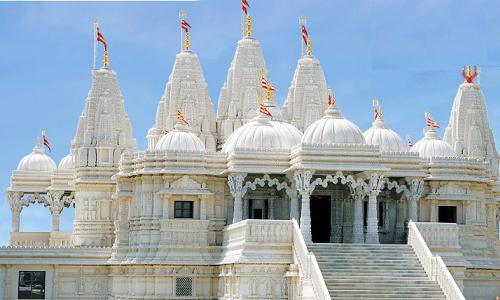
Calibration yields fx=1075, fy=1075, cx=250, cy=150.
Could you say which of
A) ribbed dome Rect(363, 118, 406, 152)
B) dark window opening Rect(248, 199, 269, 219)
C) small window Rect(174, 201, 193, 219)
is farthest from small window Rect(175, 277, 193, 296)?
ribbed dome Rect(363, 118, 406, 152)

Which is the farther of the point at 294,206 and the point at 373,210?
the point at 294,206

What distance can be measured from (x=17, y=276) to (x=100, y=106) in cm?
1206

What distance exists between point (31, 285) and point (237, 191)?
10.8m

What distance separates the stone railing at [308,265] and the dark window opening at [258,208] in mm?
5804

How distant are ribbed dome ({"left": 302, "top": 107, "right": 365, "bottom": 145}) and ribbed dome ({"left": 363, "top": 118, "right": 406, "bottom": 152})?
214 inches

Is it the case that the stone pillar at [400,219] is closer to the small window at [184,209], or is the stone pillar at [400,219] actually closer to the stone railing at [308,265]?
the stone railing at [308,265]

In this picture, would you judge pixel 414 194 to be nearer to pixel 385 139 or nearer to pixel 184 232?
pixel 385 139

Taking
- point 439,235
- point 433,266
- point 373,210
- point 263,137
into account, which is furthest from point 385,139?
point 433,266

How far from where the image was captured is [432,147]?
50062 millimetres

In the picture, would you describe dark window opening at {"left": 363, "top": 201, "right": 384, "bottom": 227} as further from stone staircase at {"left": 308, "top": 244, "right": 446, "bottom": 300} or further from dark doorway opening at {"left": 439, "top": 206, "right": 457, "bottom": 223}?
stone staircase at {"left": 308, "top": 244, "right": 446, "bottom": 300}

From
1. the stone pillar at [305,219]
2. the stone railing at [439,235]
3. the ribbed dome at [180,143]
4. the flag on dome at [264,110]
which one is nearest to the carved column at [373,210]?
the stone railing at [439,235]

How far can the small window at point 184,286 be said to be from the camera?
45.3m

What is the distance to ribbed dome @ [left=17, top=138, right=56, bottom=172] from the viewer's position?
63656 mm

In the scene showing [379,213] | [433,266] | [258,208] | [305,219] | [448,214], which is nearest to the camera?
[433,266]
